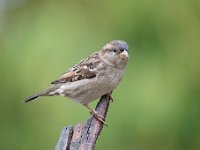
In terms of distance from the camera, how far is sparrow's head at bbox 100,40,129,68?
3668 mm

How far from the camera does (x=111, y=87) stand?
3.69m

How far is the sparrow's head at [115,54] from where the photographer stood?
3.67 meters

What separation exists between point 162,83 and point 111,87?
1.17m

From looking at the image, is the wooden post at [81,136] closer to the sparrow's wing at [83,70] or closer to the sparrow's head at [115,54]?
the sparrow's head at [115,54]

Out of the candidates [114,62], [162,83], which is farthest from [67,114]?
[114,62]

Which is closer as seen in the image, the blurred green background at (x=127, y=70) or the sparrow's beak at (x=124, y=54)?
the sparrow's beak at (x=124, y=54)

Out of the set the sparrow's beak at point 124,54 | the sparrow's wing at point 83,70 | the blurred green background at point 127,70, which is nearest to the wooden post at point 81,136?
the sparrow's beak at point 124,54

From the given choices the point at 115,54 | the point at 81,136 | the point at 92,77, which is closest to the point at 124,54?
the point at 115,54

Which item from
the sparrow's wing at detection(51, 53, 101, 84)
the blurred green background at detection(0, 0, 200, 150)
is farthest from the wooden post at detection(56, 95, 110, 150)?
the blurred green background at detection(0, 0, 200, 150)

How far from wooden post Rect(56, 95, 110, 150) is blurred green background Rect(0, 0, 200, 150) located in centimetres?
198

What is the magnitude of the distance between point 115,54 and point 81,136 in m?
1.24

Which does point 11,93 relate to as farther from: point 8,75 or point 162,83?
point 162,83

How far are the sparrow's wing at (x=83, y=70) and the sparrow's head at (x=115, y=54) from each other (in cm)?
8

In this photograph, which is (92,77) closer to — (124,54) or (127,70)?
(124,54)
